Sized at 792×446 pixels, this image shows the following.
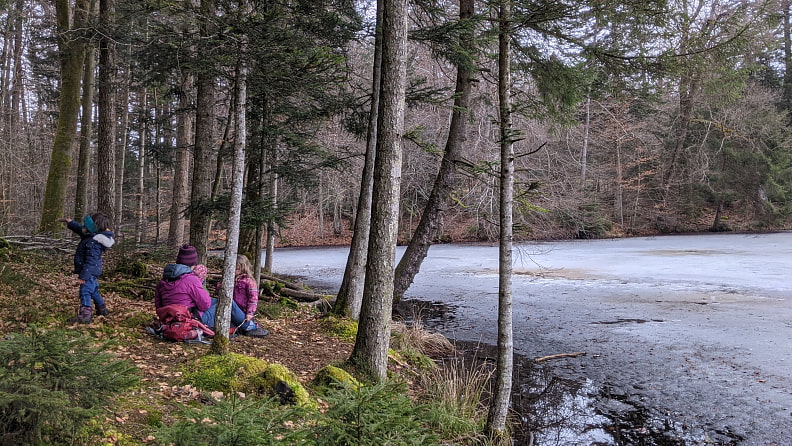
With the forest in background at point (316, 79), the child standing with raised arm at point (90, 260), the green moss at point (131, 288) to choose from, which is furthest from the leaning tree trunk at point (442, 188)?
the child standing with raised arm at point (90, 260)

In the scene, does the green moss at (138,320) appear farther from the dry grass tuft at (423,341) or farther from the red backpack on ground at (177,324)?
the dry grass tuft at (423,341)

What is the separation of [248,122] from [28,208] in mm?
15418

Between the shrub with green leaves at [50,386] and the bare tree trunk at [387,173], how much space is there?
264 centimetres

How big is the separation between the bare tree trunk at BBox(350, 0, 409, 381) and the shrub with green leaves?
264 centimetres

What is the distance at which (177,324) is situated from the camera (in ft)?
18.1

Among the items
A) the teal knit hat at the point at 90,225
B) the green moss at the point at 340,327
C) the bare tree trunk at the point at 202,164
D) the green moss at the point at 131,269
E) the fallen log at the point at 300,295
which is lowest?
the green moss at the point at 340,327

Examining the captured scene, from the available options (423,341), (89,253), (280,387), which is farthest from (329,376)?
(423,341)

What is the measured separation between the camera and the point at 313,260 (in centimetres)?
2125

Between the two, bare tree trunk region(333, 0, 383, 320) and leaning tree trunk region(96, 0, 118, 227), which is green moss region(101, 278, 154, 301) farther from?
bare tree trunk region(333, 0, 383, 320)

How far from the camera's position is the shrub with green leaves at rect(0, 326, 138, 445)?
2148 mm

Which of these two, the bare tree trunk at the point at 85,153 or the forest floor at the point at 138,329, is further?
the bare tree trunk at the point at 85,153

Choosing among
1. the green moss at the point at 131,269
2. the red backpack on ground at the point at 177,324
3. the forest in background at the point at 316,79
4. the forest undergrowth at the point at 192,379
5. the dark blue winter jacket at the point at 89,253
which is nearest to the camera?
the forest undergrowth at the point at 192,379

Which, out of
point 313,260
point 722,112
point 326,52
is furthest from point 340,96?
point 722,112

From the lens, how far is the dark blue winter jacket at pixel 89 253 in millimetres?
5805
